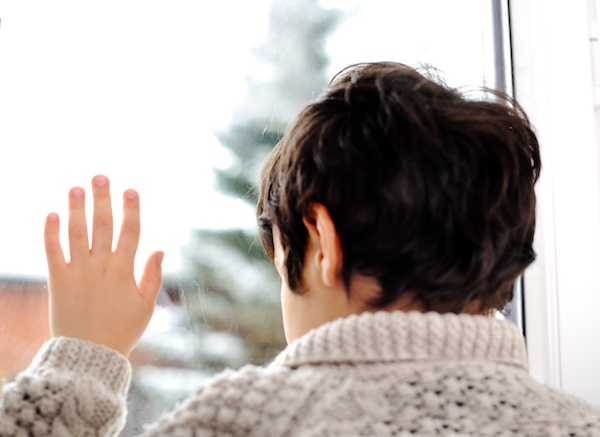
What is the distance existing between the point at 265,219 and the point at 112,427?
0.29m

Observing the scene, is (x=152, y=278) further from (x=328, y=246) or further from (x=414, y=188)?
(x=414, y=188)

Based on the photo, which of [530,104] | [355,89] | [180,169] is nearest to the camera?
[355,89]

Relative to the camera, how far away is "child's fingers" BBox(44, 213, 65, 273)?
93 centimetres

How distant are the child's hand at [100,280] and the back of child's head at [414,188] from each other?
0.61 feet

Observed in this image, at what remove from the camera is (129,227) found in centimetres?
97

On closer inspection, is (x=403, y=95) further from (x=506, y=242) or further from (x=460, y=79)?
(x=460, y=79)

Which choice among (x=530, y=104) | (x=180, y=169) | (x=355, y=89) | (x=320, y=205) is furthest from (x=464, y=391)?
(x=530, y=104)

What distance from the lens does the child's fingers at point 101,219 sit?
0.95m

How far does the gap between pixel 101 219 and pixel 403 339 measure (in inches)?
15.3

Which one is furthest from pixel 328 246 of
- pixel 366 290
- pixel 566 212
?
pixel 566 212

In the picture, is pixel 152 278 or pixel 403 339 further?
pixel 152 278

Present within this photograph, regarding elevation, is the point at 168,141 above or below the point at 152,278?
above

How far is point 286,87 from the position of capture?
3.90 feet

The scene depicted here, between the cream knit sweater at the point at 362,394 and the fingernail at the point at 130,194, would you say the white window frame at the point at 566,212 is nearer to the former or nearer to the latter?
the cream knit sweater at the point at 362,394
